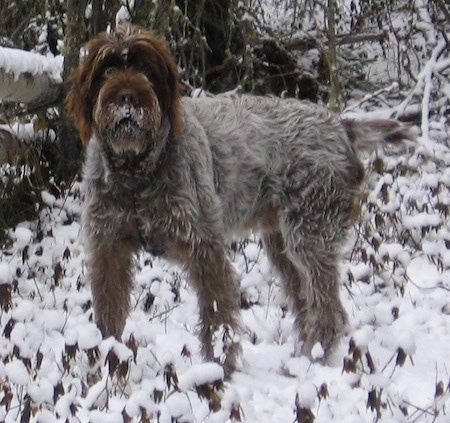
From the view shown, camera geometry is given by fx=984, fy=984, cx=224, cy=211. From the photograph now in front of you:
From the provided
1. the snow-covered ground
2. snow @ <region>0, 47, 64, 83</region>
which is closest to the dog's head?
the snow-covered ground

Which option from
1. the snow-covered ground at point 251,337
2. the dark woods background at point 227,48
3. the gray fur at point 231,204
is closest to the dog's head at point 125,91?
the gray fur at point 231,204

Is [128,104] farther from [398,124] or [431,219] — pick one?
[431,219]

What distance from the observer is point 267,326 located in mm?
6492

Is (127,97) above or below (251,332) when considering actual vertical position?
above

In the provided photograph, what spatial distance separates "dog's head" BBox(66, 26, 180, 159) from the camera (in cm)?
501

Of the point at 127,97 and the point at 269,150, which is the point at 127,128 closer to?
the point at 127,97

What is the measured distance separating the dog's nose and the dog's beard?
0.02 meters

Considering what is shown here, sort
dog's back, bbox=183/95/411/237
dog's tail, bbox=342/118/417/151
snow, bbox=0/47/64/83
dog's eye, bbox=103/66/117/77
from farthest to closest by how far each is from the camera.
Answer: snow, bbox=0/47/64/83, dog's tail, bbox=342/118/417/151, dog's back, bbox=183/95/411/237, dog's eye, bbox=103/66/117/77

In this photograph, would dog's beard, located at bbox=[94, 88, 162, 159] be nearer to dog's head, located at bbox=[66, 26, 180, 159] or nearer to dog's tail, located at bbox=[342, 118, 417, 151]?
dog's head, located at bbox=[66, 26, 180, 159]

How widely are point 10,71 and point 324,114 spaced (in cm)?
274

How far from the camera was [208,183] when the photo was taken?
18.1ft

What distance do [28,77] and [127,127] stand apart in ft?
11.0

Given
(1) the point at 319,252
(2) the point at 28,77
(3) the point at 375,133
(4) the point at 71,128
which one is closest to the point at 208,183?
(1) the point at 319,252

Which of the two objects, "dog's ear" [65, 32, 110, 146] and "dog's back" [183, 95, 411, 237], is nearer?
"dog's ear" [65, 32, 110, 146]
